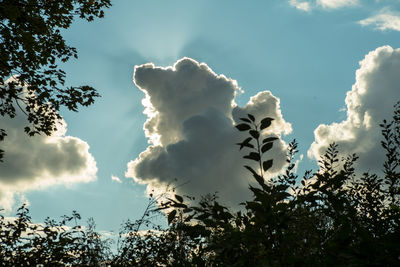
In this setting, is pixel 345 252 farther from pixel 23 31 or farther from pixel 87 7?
pixel 87 7

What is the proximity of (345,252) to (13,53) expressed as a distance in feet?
33.0

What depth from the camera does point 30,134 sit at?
34.8 feet

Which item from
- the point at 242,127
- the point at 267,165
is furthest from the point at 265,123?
the point at 267,165

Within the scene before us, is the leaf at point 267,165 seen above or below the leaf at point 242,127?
below

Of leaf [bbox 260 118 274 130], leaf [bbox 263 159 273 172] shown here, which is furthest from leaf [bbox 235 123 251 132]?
leaf [bbox 263 159 273 172]

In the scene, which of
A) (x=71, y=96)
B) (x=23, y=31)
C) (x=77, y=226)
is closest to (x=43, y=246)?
(x=77, y=226)

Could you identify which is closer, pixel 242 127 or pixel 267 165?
pixel 267 165

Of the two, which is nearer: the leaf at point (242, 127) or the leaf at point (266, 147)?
the leaf at point (266, 147)

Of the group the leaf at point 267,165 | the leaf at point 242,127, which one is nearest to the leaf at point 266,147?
the leaf at point 267,165

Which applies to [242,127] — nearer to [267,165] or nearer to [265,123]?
[265,123]

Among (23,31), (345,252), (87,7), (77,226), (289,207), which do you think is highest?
(87,7)

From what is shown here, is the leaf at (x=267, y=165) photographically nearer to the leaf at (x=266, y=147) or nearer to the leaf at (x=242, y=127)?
the leaf at (x=266, y=147)

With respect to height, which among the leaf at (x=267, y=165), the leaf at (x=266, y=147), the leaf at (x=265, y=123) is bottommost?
the leaf at (x=267, y=165)

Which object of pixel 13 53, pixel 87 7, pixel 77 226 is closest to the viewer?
pixel 77 226
